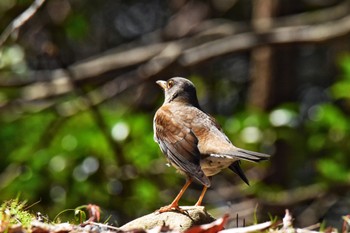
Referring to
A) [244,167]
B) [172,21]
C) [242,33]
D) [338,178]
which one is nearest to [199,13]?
[172,21]

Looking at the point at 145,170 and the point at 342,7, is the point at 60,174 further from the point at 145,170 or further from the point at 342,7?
the point at 342,7

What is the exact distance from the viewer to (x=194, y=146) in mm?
6602

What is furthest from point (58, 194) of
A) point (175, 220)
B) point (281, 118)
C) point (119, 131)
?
point (175, 220)

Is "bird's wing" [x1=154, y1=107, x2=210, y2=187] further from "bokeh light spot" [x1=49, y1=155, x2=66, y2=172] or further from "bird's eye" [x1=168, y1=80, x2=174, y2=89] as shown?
"bokeh light spot" [x1=49, y1=155, x2=66, y2=172]

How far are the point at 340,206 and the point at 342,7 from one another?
3490 millimetres

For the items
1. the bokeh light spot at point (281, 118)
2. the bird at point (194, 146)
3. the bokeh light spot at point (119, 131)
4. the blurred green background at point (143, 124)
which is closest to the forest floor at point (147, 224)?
the bird at point (194, 146)

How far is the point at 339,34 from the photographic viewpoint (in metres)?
10.5

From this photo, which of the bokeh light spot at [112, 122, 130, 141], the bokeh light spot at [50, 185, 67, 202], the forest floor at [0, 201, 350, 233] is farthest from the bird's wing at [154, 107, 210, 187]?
Result: the bokeh light spot at [50, 185, 67, 202]

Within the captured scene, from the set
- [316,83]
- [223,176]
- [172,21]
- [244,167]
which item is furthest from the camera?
[316,83]

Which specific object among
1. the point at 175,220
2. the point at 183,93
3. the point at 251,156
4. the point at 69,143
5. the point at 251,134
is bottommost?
the point at 251,134

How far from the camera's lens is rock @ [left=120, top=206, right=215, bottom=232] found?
5254mm

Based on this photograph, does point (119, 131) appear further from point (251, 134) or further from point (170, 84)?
point (170, 84)

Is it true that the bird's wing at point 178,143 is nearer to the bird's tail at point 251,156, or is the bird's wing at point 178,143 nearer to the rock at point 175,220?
the bird's tail at point 251,156

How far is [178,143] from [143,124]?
4135 millimetres
